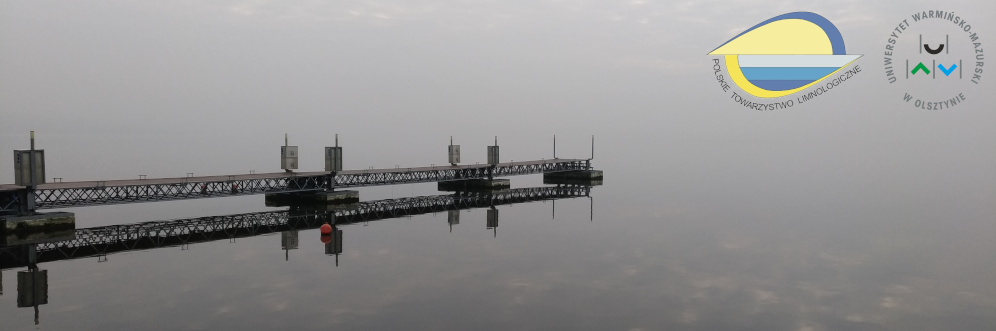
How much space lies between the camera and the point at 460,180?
68312mm

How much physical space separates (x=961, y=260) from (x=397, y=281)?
26689 millimetres

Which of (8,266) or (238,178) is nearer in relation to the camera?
(8,266)

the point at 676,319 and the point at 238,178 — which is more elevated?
the point at 238,178

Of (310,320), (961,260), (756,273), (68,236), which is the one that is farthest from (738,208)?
(68,236)

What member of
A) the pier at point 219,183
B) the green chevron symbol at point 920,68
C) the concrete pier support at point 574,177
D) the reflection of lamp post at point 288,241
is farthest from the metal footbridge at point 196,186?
the green chevron symbol at point 920,68

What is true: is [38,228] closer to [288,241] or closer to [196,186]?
[196,186]

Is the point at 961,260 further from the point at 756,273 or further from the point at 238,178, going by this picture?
the point at 238,178

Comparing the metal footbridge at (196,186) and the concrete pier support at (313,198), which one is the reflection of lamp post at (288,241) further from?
the concrete pier support at (313,198)

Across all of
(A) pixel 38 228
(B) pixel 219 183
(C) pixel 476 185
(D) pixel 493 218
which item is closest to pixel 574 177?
(C) pixel 476 185

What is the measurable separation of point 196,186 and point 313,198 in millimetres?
9396

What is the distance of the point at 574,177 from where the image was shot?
267ft

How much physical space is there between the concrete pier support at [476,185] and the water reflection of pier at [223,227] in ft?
22.4

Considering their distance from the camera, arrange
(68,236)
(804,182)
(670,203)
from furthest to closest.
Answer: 1. (804,182)
2. (670,203)
3. (68,236)

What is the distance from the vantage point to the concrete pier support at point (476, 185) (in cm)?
6769
